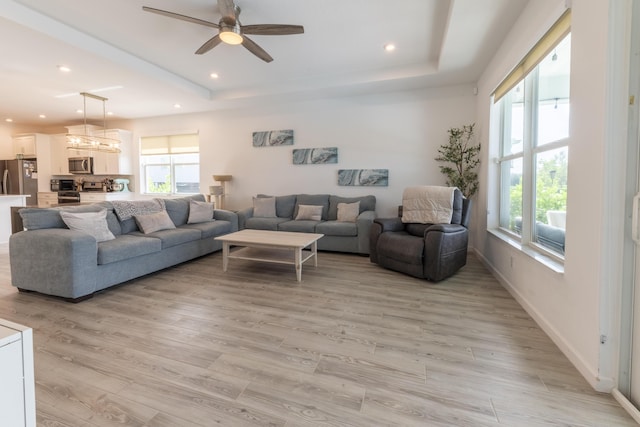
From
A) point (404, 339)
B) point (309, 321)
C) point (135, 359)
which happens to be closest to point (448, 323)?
point (404, 339)

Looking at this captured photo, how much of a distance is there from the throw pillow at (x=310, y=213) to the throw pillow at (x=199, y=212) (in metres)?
1.48

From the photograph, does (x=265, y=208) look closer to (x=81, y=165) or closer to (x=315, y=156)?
(x=315, y=156)

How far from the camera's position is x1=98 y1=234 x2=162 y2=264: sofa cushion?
9.47 feet

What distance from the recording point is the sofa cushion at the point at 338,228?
4418 mm

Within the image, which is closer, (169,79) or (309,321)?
(309,321)

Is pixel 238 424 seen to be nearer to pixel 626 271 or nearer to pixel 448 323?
pixel 448 323

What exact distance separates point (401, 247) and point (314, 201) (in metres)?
2.23

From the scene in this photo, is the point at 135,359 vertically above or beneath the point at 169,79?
beneath

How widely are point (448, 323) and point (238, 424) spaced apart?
67.4 inches

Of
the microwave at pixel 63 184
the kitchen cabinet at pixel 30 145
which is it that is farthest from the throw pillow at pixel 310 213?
the kitchen cabinet at pixel 30 145

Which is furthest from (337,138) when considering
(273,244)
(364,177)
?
(273,244)

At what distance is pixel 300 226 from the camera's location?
4.72m

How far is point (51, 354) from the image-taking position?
1.89 m

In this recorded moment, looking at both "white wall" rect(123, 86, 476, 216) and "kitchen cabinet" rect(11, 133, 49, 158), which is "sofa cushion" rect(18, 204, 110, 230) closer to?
"white wall" rect(123, 86, 476, 216)
